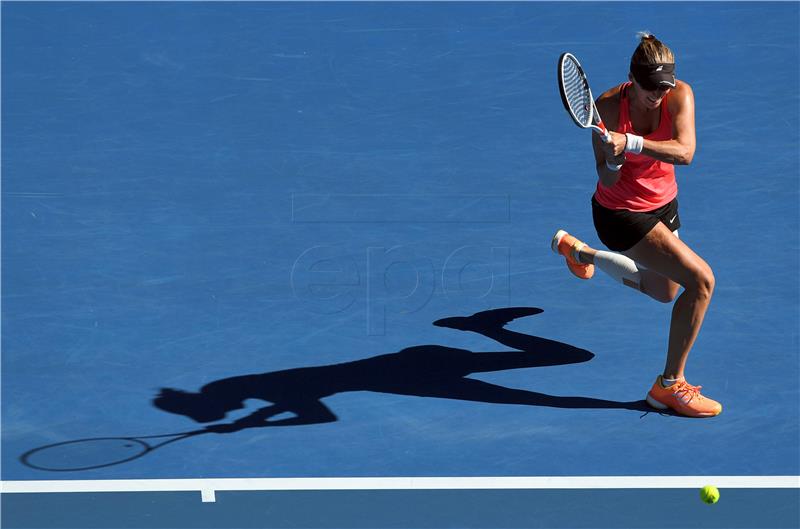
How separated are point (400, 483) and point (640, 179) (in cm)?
202

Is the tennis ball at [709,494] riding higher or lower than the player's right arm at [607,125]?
lower

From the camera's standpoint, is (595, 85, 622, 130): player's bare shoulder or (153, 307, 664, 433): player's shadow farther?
(153, 307, 664, 433): player's shadow

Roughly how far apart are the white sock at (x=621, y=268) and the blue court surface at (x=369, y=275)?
45cm

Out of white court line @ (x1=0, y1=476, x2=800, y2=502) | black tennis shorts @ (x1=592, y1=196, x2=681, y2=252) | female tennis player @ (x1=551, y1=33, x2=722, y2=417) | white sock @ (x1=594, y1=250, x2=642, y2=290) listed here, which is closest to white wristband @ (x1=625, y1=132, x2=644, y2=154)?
female tennis player @ (x1=551, y1=33, x2=722, y2=417)

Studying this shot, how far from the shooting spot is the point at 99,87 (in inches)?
428

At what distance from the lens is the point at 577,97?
25.8 ft

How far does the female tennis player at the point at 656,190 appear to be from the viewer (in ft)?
25.5

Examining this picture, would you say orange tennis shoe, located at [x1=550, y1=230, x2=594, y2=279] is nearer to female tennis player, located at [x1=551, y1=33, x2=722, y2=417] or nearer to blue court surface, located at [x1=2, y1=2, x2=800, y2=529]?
blue court surface, located at [x1=2, y1=2, x2=800, y2=529]

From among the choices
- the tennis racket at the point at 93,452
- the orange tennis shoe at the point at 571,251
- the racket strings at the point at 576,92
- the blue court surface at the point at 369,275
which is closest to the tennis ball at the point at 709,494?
the blue court surface at the point at 369,275

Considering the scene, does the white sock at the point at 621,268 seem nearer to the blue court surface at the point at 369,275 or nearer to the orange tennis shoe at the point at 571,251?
the orange tennis shoe at the point at 571,251

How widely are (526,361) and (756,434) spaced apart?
1391mm

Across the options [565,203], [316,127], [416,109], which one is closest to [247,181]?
[316,127]

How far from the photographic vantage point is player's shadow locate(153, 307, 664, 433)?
8.34m

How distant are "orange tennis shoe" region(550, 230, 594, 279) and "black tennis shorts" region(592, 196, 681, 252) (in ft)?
2.50
